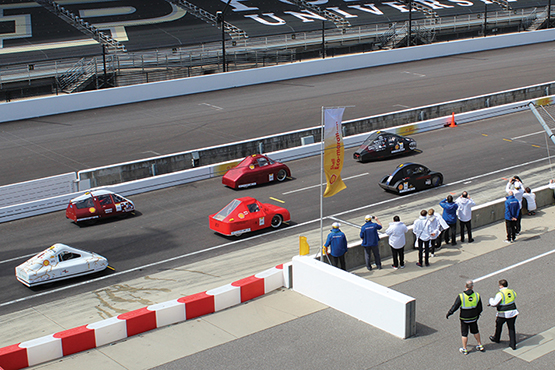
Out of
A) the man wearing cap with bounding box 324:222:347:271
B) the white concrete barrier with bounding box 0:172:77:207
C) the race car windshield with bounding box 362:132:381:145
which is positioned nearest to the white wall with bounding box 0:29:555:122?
the white concrete barrier with bounding box 0:172:77:207

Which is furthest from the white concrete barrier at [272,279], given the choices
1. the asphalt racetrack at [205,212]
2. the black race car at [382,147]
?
the black race car at [382,147]

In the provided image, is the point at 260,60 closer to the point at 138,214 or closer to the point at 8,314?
the point at 138,214

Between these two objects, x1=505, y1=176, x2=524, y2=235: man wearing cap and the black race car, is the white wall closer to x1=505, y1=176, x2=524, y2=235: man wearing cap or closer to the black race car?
the black race car

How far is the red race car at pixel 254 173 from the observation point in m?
25.2

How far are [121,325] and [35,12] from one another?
4764 cm

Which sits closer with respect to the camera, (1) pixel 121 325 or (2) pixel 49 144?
(1) pixel 121 325

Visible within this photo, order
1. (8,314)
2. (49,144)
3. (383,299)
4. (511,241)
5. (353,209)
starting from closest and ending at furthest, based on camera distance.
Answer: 1. (383,299)
2. (8,314)
3. (511,241)
4. (353,209)
5. (49,144)

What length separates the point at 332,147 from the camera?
16234 mm

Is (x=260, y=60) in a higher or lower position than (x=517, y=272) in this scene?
higher

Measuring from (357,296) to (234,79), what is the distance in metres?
30.6

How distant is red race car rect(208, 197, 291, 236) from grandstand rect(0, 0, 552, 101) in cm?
2157

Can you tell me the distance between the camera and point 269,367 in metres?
12.0

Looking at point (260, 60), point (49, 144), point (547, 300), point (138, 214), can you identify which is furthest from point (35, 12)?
point (547, 300)

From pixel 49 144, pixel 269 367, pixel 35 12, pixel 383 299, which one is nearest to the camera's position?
pixel 269 367
